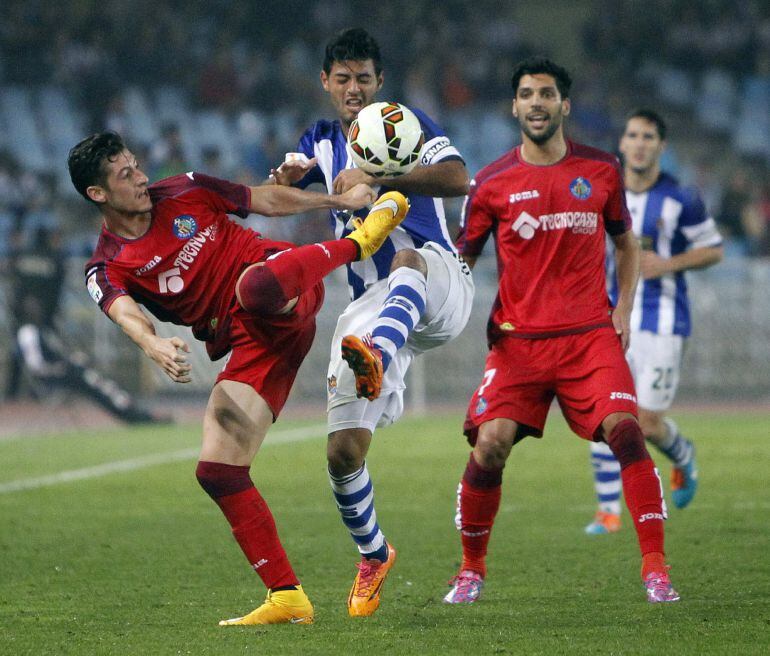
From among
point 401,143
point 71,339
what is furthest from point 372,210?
point 71,339

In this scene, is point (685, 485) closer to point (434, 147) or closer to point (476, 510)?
point (476, 510)

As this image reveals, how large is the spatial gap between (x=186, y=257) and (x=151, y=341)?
0.65 meters

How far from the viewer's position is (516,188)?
616 centimetres

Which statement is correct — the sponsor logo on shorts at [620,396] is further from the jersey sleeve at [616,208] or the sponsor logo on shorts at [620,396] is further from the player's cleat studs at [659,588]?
the jersey sleeve at [616,208]

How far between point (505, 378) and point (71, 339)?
11844 mm

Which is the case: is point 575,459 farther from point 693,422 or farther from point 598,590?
point 598,590

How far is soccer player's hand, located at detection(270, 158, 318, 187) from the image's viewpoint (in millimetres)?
6082

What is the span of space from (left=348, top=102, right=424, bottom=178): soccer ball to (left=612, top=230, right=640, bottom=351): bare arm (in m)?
1.10

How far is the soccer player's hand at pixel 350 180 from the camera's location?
5.90 m

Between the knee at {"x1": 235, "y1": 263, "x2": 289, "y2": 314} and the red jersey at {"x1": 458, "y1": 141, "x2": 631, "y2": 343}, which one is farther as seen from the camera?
→ the red jersey at {"x1": 458, "y1": 141, "x2": 631, "y2": 343}

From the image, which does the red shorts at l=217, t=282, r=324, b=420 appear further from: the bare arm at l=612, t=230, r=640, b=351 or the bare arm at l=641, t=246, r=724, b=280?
the bare arm at l=641, t=246, r=724, b=280

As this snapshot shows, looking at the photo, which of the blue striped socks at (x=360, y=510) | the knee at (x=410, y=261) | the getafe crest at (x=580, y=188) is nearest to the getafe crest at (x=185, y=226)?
the knee at (x=410, y=261)

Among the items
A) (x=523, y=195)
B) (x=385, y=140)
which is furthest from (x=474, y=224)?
(x=385, y=140)

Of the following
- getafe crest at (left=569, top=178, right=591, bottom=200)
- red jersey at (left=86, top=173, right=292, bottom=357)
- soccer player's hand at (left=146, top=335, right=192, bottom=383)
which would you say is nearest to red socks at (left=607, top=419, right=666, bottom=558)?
getafe crest at (left=569, top=178, right=591, bottom=200)
